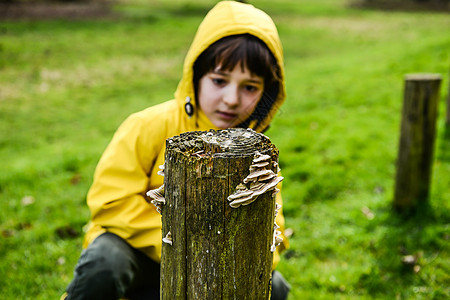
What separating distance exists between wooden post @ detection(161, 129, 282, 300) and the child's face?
100 centimetres

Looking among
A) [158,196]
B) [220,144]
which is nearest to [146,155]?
[158,196]

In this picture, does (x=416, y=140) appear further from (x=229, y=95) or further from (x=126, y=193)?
(x=126, y=193)

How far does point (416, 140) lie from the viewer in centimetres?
430

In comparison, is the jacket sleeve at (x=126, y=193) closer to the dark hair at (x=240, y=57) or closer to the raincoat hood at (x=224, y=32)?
the raincoat hood at (x=224, y=32)

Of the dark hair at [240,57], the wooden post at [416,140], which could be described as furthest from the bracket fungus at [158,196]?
the wooden post at [416,140]

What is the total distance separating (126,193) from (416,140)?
325cm

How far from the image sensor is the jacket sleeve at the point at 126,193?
91.3 inches

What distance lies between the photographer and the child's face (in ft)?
8.23

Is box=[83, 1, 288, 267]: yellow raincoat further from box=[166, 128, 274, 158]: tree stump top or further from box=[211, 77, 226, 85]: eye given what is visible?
box=[166, 128, 274, 158]: tree stump top

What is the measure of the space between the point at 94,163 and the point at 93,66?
7468 millimetres

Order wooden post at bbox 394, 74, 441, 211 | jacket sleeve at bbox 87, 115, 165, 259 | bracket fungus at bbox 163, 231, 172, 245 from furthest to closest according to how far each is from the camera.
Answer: wooden post at bbox 394, 74, 441, 211
jacket sleeve at bbox 87, 115, 165, 259
bracket fungus at bbox 163, 231, 172, 245

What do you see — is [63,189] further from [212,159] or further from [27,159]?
[212,159]

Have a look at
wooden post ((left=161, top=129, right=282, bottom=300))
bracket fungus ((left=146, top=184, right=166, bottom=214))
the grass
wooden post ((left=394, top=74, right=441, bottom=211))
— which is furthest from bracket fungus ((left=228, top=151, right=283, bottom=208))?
wooden post ((left=394, top=74, right=441, bottom=211))

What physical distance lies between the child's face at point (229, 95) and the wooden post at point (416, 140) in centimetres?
233
